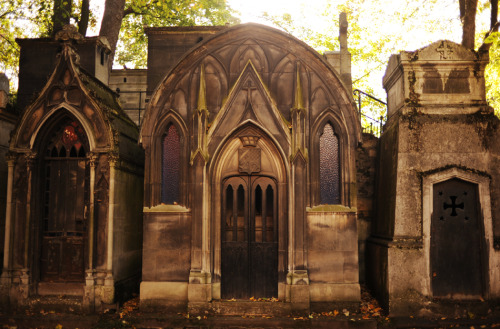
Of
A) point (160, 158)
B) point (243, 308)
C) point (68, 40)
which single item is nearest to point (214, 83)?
point (160, 158)

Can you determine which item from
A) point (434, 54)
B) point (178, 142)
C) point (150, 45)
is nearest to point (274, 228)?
point (178, 142)

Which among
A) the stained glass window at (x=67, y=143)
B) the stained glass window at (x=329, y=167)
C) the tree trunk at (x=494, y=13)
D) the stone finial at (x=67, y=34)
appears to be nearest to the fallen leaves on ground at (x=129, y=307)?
the stained glass window at (x=67, y=143)

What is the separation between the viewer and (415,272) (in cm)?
915

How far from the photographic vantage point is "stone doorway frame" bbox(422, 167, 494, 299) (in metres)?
9.13

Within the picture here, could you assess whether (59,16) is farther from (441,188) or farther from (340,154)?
(441,188)

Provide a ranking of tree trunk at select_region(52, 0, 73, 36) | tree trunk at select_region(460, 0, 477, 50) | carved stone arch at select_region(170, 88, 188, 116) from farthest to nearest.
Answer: tree trunk at select_region(52, 0, 73, 36) < tree trunk at select_region(460, 0, 477, 50) < carved stone arch at select_region(170, 88, 188, 116)

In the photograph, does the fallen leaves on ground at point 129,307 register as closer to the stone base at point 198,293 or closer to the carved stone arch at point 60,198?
the carved stone arch at point 60,198

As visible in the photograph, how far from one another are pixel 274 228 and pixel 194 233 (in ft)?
5.99

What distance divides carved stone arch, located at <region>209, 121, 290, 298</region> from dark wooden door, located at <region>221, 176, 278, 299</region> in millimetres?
159

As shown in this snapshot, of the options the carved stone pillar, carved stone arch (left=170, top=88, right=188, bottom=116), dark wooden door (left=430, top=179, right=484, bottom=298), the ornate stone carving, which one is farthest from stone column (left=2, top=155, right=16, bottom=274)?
dark wooden door (left=430, top=179, right=484, bottom=298)

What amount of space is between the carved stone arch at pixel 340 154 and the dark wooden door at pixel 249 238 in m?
0.97

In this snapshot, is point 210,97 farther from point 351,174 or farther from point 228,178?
point 351,174

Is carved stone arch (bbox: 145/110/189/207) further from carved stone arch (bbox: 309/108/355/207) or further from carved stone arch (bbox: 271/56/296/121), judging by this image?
carved stone arch (bbox: 309/108/355/207)

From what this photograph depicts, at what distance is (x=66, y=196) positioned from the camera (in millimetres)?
10234
